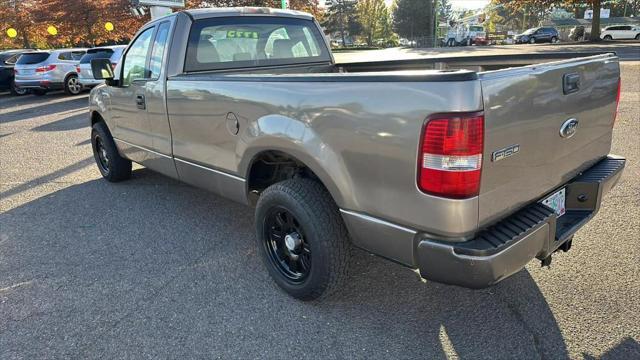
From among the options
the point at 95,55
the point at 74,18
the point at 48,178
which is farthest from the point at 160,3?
the point at 74,18

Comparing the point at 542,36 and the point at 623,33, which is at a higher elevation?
the point at 542,36

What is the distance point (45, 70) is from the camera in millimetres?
15469

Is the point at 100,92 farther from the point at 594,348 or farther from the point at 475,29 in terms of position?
the point at 475,29

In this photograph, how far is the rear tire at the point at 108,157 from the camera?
212 inches

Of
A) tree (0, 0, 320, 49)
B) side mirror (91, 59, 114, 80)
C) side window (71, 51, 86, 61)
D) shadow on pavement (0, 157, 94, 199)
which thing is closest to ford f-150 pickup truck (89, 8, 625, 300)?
side mirror (91, 59, 114, 80)

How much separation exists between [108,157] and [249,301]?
349 cm

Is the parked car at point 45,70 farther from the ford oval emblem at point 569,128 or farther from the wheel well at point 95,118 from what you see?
the ford oval emblem at point 569,128

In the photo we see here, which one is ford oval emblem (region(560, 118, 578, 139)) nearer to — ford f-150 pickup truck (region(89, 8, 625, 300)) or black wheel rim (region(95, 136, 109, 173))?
ford f-150 pickup truck (region(89, 8, 625, 300))

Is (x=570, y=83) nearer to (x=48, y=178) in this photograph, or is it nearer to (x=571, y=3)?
(x=48, y=178)

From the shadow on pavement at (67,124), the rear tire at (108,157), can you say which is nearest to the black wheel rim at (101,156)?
the rear tire at (108,157)

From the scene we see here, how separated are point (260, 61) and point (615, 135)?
5491mm

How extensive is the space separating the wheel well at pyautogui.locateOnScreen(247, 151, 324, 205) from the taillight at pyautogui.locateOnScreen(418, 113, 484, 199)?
1.05m

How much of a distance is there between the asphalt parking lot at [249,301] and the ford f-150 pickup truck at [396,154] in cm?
35

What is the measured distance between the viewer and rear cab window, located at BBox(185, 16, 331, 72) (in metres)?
3.85
